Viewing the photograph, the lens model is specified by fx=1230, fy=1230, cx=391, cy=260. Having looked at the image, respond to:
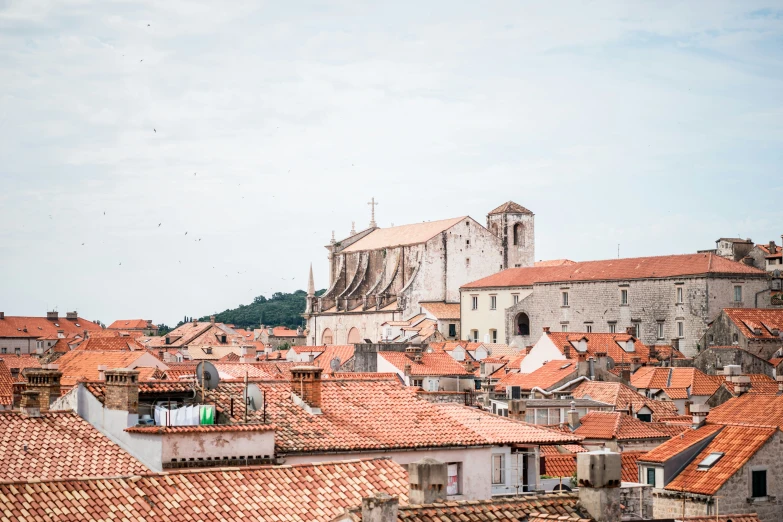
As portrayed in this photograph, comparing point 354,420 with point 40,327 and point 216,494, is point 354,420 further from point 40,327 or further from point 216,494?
point 40,327

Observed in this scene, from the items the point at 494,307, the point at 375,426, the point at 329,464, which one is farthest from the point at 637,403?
the point at 494,307

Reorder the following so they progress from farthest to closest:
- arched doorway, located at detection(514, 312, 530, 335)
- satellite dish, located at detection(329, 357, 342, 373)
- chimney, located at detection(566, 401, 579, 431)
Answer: arched doorway, located at detection(514, 312, 530, 335) → satellite dish, located at detection(329, 357, 342, 373) → chimney, located at detection(566, 401, 579, 431)

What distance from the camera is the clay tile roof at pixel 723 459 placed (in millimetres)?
26781

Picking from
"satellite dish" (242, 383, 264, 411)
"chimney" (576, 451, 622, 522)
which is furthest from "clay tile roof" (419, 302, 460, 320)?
"chimney" (576, 451, 622, 522)

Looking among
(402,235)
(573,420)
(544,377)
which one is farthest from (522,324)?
(573,420)

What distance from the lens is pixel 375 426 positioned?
21484 millimetres

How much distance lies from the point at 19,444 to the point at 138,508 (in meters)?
5.17

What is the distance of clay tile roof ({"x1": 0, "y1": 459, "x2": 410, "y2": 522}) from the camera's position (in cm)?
1476

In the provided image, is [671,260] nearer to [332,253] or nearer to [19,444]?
[332,253]

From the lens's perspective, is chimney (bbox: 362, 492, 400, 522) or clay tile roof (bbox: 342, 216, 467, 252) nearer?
chimney (bbox: 362, 492, 400, 522)

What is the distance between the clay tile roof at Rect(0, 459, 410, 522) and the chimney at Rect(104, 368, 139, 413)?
3.77 m

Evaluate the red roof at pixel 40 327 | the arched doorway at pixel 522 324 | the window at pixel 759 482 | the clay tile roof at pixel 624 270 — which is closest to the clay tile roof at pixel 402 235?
the clay tile roof at pixel 624 270

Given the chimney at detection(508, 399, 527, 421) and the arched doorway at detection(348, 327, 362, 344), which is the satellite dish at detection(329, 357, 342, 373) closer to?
the chimney at detection(508, 399, 527, 421)

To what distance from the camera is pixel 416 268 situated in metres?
112
